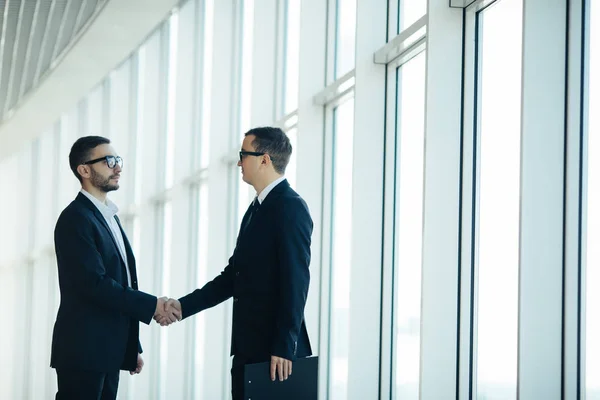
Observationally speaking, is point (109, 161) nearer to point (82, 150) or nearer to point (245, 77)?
point (82, 150)

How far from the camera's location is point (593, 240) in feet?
9.45

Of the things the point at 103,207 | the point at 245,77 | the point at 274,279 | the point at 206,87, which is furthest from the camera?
the point at 206,87

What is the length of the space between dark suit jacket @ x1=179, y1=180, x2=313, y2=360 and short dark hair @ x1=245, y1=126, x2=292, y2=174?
0.12 meters

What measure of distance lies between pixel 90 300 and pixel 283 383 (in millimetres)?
1105

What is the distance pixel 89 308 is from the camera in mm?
3916

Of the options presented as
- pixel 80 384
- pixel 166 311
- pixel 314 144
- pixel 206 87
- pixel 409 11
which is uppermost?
pixel 206 87

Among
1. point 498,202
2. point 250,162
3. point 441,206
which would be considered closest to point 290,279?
point 250,162

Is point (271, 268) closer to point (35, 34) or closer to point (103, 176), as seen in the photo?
point (103, 176)

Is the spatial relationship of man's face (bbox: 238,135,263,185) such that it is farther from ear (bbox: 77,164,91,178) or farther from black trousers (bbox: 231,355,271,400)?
ear (bbox: 77,164,91,178)

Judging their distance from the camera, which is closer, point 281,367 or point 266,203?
point 281,367

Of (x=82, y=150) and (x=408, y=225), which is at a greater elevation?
(x=82, y=150)

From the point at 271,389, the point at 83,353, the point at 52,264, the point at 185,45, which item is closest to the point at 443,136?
the point at 271,389

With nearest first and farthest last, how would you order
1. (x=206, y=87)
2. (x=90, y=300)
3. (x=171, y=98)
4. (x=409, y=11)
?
(x=90, y=300) < (x=409, y=11) < (x=206, y=87) < (x=171, y=98)

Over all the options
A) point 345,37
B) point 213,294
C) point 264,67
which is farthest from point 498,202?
point 264,67
